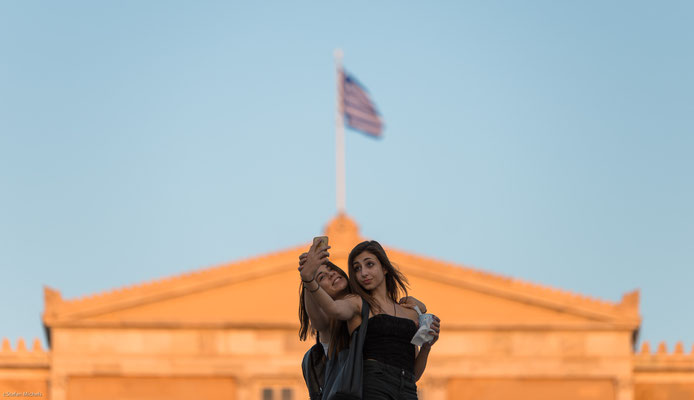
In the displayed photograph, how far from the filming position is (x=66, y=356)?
42125 mm

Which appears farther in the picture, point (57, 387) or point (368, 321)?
point (57, 387)

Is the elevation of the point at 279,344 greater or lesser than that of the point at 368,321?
greater

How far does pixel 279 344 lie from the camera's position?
42.2 meters

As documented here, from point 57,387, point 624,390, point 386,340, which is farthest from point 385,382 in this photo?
point 624,390

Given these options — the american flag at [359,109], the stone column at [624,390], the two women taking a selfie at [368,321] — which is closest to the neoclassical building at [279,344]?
the stone column at [624,390]

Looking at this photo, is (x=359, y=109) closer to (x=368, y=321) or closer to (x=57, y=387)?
(x=57, y=387)

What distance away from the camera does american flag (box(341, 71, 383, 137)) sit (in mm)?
47625

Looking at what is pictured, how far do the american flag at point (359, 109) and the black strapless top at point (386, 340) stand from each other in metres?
37.8

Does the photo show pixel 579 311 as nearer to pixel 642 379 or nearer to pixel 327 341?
pixel 642 379

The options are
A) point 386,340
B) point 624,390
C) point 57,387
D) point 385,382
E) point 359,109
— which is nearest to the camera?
point 385,382

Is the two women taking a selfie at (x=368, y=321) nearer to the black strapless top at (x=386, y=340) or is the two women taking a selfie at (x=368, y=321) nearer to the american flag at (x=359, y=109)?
the black strapless top at (x=386, y=340)

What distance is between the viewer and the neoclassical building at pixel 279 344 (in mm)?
41875

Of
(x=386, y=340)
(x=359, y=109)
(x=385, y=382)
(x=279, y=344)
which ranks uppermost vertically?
(x=359, y=109)

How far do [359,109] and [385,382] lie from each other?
130 feet
